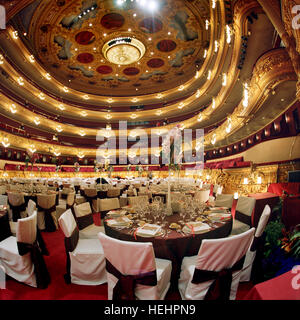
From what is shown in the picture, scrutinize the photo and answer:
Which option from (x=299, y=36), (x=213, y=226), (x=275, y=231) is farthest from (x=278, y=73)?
(x=213, y=226)

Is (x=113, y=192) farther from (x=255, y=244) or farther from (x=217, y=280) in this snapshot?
(x=217, y=280)

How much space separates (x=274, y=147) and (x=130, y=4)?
42.7ft

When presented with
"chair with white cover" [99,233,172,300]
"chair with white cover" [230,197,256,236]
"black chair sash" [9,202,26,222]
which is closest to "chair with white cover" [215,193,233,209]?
"chair with white cover" [230,197,256,236]

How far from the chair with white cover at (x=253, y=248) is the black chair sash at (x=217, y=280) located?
87cm

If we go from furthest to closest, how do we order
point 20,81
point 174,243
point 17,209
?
point 20,81 → point 17,209 → point 174,243

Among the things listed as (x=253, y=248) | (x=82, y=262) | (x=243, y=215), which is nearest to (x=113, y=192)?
(x=82, y=262)

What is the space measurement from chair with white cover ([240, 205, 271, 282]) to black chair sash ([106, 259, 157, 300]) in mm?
1466

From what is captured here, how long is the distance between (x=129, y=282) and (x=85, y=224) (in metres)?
1.82

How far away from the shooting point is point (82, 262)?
2.19 meters

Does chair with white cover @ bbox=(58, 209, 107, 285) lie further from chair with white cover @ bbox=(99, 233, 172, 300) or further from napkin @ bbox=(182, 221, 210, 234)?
napkin @ bbox=(182, 221, 210, 234)

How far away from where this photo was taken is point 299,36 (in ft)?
9.23

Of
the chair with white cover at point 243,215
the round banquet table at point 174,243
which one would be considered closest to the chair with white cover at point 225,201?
the chair with white cover at point 243,215

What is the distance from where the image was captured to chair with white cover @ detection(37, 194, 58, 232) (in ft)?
13.9

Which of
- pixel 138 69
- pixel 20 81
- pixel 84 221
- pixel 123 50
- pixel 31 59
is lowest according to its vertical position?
pixel 84 221
